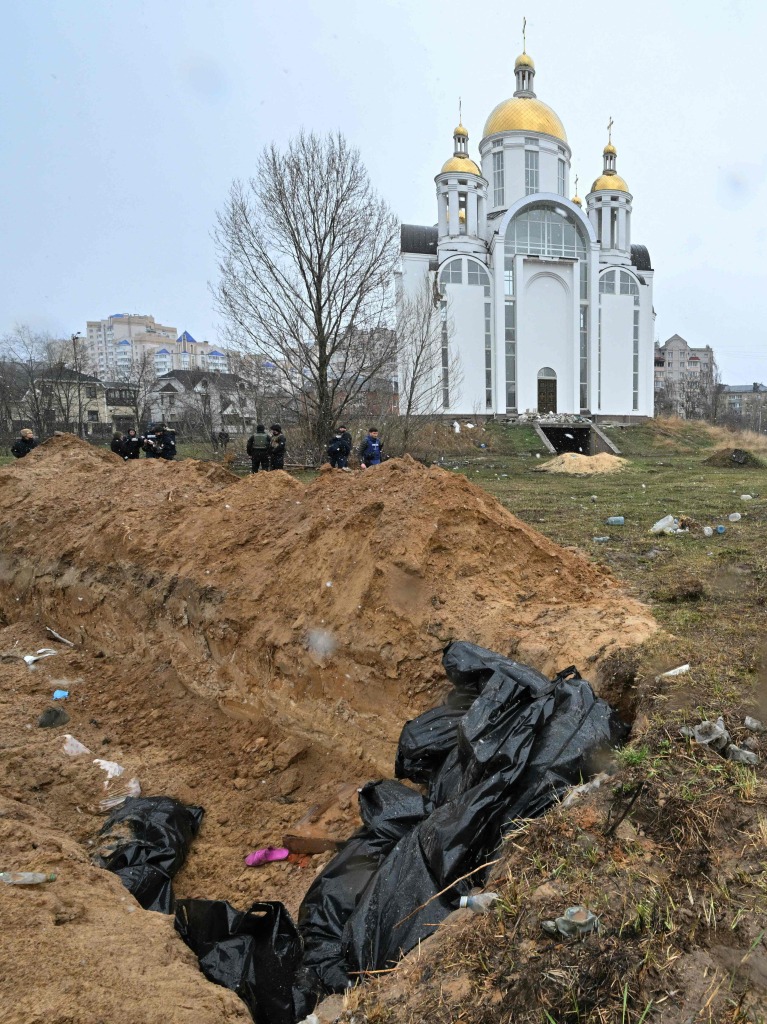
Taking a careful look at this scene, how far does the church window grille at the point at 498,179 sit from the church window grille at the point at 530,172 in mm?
1364

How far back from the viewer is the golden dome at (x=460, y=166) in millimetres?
33938

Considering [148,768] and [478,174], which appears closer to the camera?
[148,768]

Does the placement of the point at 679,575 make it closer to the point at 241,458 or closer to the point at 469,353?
the point at 241,458

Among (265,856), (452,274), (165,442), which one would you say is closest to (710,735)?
(265,856)

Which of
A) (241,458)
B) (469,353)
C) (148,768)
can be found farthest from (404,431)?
(148,768)

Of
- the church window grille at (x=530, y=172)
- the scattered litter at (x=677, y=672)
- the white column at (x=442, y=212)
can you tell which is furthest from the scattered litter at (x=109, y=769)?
the church window grille at (x=530, y=172)

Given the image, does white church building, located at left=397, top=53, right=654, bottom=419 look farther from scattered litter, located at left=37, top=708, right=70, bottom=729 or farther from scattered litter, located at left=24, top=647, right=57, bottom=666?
scattered litter, located at left=37, top=708, right=70, bottom=729

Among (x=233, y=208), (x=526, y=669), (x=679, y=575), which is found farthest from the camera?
(x=233, y=208)

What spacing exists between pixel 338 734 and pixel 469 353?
105ft

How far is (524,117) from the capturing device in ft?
113

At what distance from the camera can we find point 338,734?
446 cm

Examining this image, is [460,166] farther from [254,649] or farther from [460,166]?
[254,649]

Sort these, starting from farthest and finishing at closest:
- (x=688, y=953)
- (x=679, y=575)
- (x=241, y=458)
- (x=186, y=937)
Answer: (x=241, y=458), (x=679, y=575), (x=186, y=937), (x=688, y=953)

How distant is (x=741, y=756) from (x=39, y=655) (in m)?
6.51
